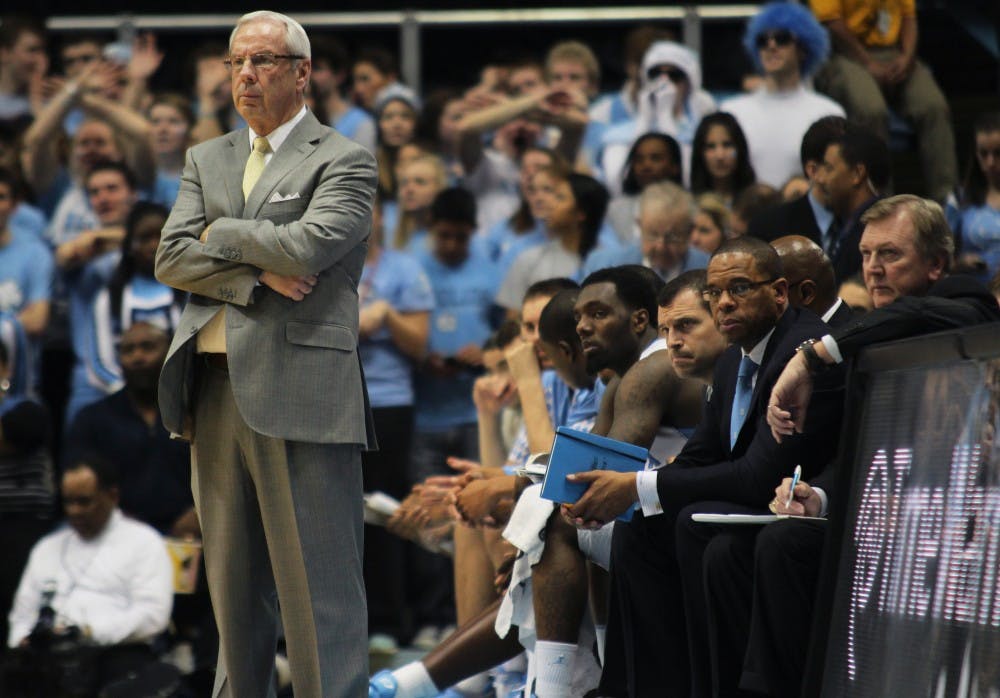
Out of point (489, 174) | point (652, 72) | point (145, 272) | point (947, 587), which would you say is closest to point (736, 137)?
point (652, 72)

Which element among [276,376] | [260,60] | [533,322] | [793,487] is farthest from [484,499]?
[260,60]

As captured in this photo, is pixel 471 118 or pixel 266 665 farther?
pixel 471 118

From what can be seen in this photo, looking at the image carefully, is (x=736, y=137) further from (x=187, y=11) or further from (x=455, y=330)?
(x=187, y=11)

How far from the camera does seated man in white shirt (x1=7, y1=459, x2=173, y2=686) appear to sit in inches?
257

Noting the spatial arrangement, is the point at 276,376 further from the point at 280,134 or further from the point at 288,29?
the point at 288,29

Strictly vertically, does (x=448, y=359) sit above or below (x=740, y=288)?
below

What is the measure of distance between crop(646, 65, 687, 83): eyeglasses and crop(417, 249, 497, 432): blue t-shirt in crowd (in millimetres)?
1231

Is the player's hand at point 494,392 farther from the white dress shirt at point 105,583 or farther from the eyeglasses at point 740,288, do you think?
the eyeglasses at point 740,288

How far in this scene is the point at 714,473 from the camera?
459 cm

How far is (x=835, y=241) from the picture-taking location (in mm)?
6262

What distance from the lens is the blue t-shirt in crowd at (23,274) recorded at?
26.3 feet

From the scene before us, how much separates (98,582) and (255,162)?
2.91 meters

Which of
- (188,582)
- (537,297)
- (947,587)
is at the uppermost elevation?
(537,297)

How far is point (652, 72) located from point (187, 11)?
328cm
